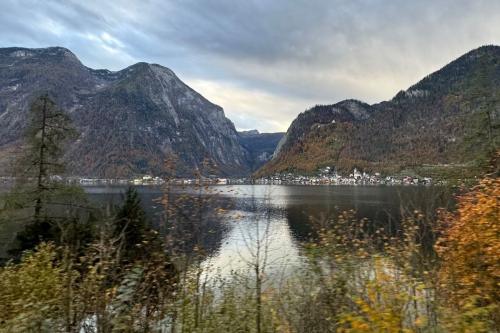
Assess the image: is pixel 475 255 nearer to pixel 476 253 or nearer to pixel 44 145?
pixel 476 253

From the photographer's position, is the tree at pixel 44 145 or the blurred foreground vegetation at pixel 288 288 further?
the tree at pixel 44 145

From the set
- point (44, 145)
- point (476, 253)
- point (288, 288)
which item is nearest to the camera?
point (288, 288)

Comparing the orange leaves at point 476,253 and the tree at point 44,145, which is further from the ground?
the tree at point 44,145

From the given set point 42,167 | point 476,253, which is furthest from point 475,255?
→ point 42,167

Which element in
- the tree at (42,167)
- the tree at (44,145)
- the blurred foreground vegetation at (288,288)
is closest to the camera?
the blurred foreground vegetation at (288,288)

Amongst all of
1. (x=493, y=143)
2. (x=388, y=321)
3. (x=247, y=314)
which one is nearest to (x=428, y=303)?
(x=388, y=321)

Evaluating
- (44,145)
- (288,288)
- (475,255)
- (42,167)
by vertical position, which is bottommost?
(288,288)

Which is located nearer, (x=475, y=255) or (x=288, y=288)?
(x=288, y=288)

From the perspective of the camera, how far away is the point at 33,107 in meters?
25.1

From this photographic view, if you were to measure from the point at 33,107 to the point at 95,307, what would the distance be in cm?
2381

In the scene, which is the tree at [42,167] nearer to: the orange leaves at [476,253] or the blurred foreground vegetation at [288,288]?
the blurred foreground vegetation at [288,288]

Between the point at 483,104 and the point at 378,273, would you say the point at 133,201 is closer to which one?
the point at 378,273

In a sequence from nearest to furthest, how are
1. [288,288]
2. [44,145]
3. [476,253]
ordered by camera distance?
[288,288]
[476,253]
[44,145]

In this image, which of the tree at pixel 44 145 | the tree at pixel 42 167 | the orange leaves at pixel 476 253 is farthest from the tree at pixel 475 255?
the tree at pixel 44 145
